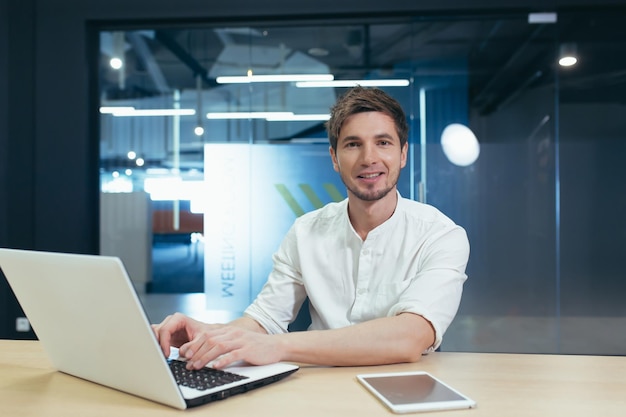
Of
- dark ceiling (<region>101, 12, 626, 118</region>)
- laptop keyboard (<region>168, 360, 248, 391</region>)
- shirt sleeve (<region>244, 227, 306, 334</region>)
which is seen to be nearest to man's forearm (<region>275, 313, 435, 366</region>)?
laptop keyboard (<region>168, 360, 248, 391</region>)

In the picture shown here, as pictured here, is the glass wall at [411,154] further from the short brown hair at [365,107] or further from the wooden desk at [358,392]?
the wooden desk at [358,392]

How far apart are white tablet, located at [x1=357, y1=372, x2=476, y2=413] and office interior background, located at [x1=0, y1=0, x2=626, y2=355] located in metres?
2.83

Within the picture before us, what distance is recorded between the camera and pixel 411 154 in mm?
3947

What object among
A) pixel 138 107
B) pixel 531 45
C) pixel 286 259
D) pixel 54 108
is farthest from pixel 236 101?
pixel 286 259

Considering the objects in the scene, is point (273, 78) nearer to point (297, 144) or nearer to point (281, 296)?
point (297, 144)

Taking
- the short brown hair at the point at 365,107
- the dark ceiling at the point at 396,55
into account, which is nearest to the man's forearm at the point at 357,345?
the short brown hair at the point at 365,107

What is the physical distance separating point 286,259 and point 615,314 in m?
3.35

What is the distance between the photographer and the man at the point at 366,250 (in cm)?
159

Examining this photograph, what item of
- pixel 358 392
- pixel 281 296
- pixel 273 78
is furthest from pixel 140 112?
pixel 358 392

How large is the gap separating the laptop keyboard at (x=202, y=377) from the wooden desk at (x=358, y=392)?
4cm

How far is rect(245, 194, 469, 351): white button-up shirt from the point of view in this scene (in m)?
1.63

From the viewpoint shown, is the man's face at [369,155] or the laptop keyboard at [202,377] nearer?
the laptop keyboard at [202,377]

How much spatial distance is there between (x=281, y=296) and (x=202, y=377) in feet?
2.41

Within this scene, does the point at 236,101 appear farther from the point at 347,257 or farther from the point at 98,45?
the point at 347,257
